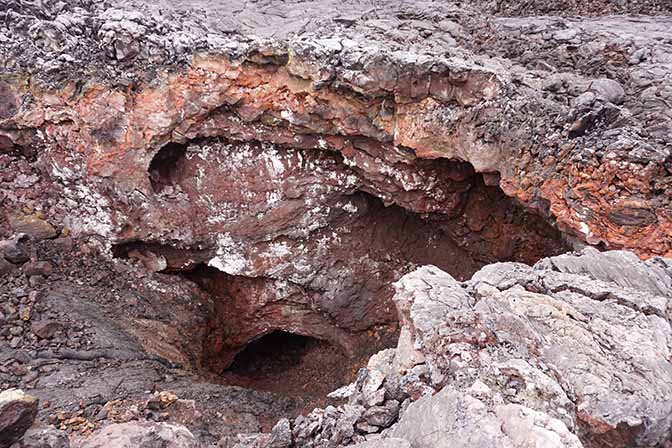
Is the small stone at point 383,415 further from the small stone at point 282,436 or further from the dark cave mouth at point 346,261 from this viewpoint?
the dark cave mouth at point 346,261

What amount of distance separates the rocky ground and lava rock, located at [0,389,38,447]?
0.01 metres

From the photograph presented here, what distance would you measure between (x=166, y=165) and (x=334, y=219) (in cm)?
241

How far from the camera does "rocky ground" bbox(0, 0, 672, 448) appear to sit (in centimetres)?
259

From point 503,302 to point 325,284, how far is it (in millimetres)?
4454

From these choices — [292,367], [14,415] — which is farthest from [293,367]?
[14,415]

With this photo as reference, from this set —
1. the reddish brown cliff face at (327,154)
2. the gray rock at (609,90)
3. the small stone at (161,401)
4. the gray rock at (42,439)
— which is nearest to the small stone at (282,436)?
the gray rock at (42,439)

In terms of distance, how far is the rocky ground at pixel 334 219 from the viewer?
259 centimetres

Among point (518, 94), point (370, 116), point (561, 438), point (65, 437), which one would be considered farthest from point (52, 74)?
point (561, 438)

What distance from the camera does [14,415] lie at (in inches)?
97.5

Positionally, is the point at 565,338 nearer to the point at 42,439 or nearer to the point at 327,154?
the point at 42,439

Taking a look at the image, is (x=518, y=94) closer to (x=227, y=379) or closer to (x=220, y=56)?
(x=220, y=56)

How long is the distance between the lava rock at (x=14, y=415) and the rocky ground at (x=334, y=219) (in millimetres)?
14

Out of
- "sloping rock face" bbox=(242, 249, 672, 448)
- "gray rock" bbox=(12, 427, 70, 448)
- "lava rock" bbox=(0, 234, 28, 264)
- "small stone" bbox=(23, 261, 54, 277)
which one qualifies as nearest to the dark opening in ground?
"small stone" bbox=(23, 261, 54, 277)

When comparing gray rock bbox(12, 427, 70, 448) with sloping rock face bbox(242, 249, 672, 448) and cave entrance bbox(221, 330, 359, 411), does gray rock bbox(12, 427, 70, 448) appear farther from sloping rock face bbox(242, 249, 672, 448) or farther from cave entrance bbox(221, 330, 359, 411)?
cave entrance bbox(221, 330, 359, 411)
